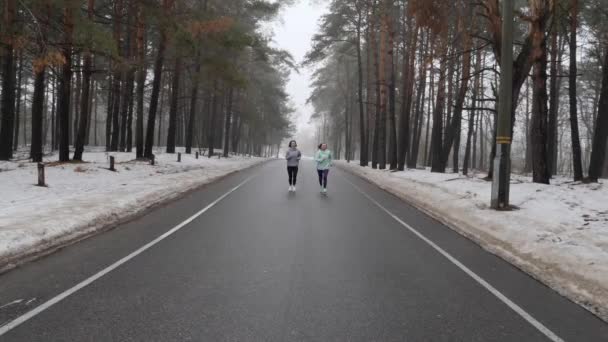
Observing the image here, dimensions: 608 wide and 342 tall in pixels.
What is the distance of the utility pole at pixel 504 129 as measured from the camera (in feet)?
32.8

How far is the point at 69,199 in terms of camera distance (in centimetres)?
1016

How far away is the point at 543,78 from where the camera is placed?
43.0 ft

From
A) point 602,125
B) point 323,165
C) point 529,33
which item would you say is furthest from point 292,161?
point 602,125

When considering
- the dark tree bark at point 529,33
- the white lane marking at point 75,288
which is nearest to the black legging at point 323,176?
the dark tree bark at point 529,33

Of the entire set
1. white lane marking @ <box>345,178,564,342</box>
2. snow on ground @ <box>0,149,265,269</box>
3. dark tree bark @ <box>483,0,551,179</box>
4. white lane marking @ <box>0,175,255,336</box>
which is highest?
dark tree bark @ <box>483,0,551,179</box>

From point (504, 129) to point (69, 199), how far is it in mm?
10366

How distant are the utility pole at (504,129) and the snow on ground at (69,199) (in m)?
8.33

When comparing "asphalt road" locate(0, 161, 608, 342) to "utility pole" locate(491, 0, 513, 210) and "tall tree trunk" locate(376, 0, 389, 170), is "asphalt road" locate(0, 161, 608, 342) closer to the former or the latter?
"utility pole" locate(491, 0, 513, 210)

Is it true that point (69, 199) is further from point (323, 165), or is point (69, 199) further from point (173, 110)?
point (173, 110)

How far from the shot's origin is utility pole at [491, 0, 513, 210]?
32.8 feet

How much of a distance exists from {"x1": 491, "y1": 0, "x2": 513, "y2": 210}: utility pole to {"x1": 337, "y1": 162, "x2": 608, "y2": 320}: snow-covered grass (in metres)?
0.42

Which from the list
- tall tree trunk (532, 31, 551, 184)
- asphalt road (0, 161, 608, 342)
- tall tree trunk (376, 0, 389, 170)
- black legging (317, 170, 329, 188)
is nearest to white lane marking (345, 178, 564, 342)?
asphalt road (0, 161, 608, 342)

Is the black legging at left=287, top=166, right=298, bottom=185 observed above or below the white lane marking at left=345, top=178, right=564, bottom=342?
above

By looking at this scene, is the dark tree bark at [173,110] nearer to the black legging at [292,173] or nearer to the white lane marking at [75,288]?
the black legging at [292,173]
